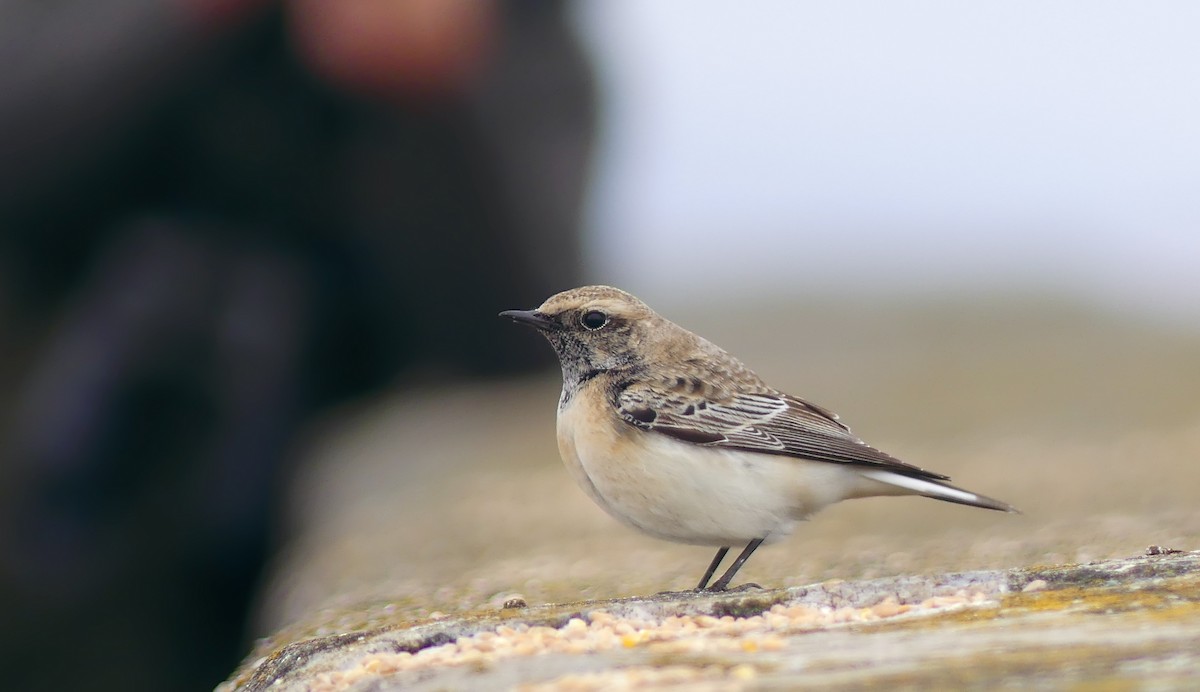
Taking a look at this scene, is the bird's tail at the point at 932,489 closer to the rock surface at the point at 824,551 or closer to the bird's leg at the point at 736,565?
the rock surface at the point at 824,551

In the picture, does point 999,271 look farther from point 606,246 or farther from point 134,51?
point 134,51

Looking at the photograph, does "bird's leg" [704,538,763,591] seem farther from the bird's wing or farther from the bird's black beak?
the bird's black beak

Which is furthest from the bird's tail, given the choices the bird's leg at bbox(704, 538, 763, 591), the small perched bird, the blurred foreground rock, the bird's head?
the bird's head

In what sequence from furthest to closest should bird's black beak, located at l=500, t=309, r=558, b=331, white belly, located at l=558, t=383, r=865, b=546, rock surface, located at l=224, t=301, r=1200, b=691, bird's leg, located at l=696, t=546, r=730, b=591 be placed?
bird's black beak, located at l=500, t=309, r=558, b=331 → bird's leg, located at l=696, t=546, r=730, b=591 → white belly, located at l=558, t=383, r=865, b=546 → rock surface, located at l=224, t=301, r=1200, b=691

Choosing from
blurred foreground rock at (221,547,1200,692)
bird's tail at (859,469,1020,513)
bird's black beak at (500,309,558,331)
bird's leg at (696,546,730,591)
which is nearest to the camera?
blurred foreground rock at (221,547,1200,692)

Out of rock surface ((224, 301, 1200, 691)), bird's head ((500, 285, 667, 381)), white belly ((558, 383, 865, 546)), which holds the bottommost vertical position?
rock surface ((224, 301, 1200, 691))

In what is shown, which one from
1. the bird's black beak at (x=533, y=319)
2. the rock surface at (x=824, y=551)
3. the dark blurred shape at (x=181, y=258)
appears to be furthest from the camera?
the dark blurred shape at (x=181, y=258)

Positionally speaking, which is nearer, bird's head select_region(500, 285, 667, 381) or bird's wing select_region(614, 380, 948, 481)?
bird's wing select_region(614, 380, 948, 481)

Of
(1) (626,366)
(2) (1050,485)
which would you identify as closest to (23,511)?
(1) (626,366)

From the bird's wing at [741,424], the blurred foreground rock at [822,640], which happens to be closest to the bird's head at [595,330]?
the bird's wing at [741,424]
